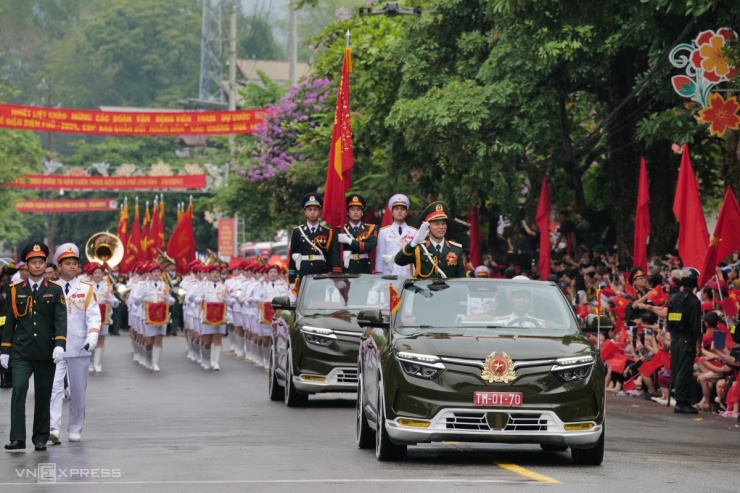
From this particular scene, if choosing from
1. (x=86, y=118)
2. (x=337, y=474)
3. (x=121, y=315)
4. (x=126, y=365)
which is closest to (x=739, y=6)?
(x=337, y=474)

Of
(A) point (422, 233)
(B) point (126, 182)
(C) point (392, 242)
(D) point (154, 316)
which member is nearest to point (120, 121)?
(B) point (126, 182)

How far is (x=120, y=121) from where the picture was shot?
70562mm

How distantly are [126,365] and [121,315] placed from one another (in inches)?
789

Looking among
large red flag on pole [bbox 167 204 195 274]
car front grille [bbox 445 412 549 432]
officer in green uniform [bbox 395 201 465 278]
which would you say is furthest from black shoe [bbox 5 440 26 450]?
large red flag on pole [bbox 167 204 195 274]

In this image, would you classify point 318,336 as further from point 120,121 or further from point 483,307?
point 120,121

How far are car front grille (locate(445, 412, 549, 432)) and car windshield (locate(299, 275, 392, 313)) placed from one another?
768 centimetres

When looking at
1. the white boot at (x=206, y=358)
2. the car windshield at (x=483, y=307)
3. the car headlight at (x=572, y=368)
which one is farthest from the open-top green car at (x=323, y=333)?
the white boot at (x=206, y=358)

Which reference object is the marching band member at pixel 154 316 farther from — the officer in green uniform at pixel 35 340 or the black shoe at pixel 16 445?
the black shoe at pixel 16 445

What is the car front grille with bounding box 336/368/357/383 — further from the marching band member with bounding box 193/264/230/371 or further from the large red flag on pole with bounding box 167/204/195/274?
the large red flag on pole with bounding box 167/204/195/274

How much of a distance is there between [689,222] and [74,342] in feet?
32.3

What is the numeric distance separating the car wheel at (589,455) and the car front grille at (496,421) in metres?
0.52

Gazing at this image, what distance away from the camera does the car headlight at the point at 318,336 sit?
19.8 m

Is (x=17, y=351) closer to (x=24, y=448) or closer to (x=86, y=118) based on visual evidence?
(x=24, y=448)

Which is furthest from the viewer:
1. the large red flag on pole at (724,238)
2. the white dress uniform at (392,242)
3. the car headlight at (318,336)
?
the white dress uniform at (392,242)
